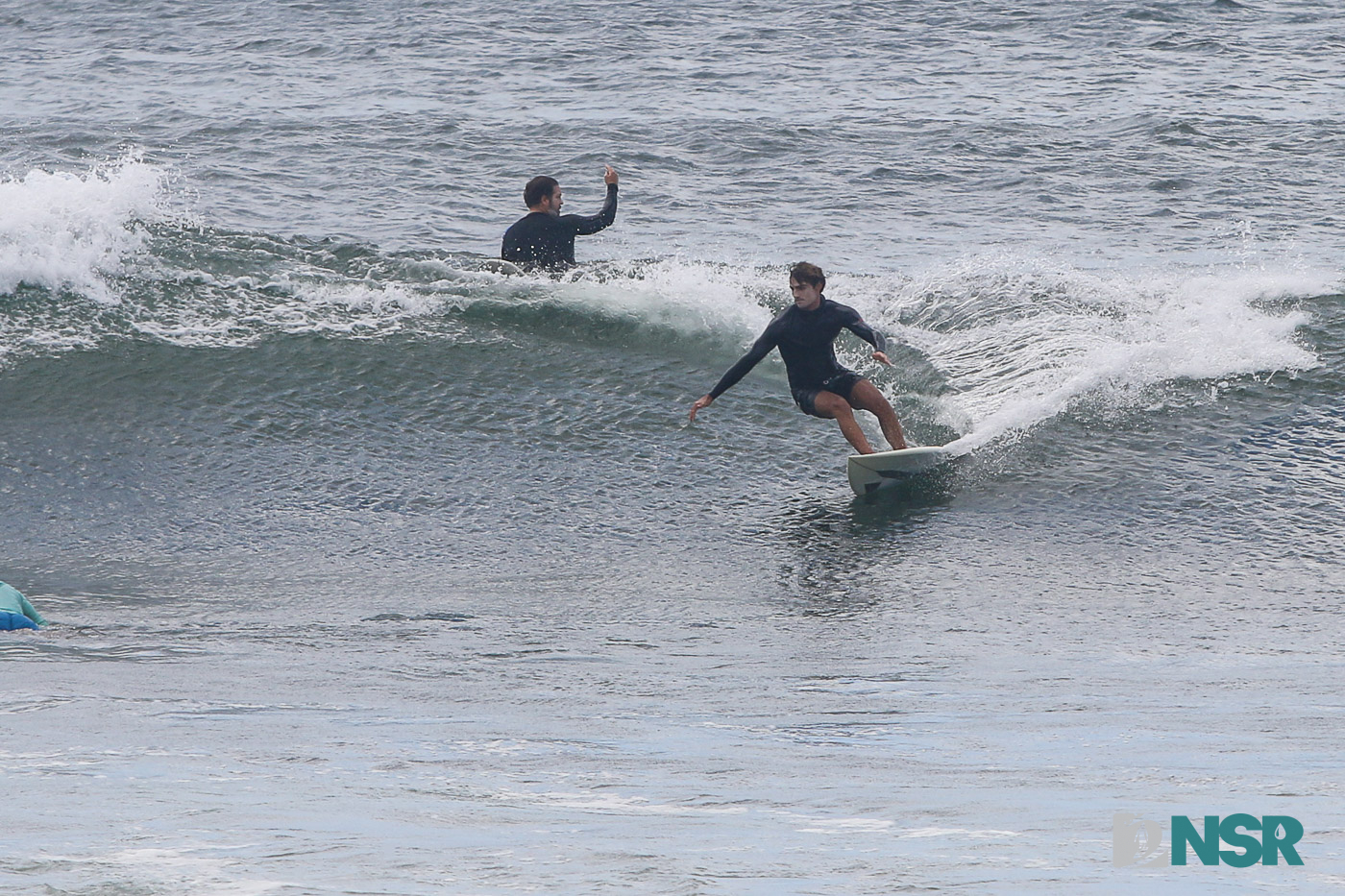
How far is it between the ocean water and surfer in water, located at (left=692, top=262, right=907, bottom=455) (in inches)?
18.7

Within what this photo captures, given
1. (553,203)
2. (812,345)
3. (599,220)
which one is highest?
(553,203)

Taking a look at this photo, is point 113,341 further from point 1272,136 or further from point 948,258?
point 1272,136

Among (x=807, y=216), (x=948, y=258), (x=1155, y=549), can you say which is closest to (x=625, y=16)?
(x=807, y=216)

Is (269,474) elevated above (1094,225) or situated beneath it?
situated beneath

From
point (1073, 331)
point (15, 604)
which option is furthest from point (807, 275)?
point (15, 604)

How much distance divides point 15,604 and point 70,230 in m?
6.74

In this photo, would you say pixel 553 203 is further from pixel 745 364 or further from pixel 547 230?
pixel 745 364

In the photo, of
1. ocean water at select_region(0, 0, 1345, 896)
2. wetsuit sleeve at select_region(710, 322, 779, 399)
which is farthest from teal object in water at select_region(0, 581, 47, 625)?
wetsuit sleeve at select_region(710, 322, 779, 399)

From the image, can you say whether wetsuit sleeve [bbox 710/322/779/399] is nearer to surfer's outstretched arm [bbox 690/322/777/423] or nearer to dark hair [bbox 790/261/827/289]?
surfer's outstretched arm [bbox 690/322/777/423]

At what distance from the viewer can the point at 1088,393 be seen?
396 inches

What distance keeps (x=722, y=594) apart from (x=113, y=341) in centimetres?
596

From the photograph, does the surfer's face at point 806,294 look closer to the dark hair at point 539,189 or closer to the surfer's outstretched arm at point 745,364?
the surfer's outstretched arm at point 745,364

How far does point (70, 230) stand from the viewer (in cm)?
1225

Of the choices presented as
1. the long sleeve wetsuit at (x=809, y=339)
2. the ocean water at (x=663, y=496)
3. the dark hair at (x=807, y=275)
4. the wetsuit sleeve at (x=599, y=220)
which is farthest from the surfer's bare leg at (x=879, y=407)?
the wetsuit sleeve at (x=599, y=220)
